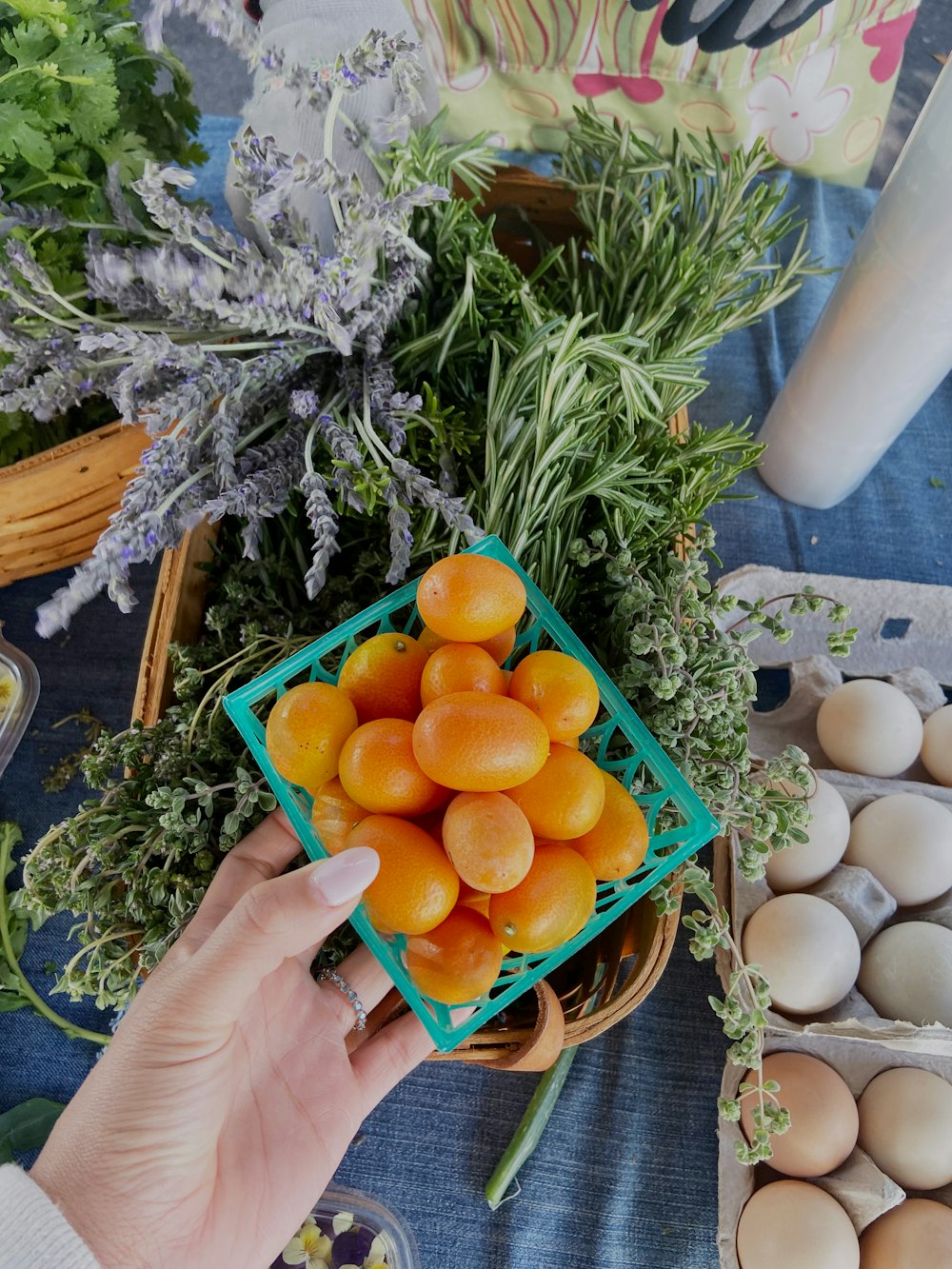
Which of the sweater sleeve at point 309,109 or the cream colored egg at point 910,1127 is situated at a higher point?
the sweater sleeve at point 309,109

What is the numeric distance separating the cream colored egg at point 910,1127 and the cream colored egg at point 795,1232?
59mm

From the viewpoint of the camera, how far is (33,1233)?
0.49 m

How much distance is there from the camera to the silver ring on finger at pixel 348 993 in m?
0.68

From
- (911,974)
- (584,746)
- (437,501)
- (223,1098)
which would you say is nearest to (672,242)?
(437,501)

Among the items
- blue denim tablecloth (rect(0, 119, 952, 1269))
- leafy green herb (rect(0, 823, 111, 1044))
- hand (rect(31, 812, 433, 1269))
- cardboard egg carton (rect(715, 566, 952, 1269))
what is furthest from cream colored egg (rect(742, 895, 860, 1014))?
leafy green herb (rect(0, 823, 111, 1044))

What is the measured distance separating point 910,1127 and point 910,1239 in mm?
79

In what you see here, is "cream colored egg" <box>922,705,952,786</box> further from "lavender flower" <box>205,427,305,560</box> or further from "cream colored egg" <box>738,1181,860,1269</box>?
"lavender flower" <box>205,427,305,560</box>

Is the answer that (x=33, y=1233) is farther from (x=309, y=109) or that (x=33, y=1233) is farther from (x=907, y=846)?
(x=309, y=109)

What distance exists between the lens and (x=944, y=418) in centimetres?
108

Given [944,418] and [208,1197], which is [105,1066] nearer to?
[208,1197]

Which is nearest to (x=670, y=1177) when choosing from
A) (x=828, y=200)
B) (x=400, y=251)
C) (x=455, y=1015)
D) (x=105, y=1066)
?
(x=455, y=1015)

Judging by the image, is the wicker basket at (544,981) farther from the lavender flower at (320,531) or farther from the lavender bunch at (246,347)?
the lavender flower at (320,531)

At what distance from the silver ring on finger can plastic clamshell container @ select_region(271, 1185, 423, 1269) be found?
191 mm

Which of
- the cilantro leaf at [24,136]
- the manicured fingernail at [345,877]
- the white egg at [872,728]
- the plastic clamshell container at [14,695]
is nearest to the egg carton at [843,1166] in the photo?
the white egg at [872,728]
